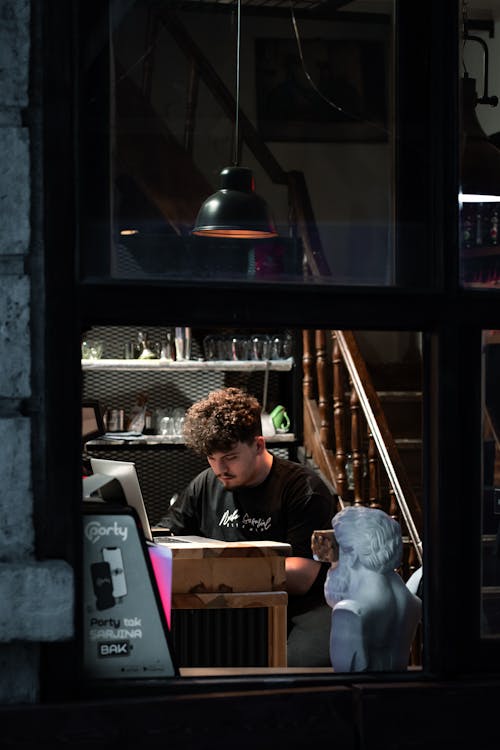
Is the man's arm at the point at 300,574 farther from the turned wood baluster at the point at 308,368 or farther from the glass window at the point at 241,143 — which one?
the turned wood baluster at the point at 308,368

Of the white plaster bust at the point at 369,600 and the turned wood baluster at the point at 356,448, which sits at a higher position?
the turned wood baluster at the point at 356,448

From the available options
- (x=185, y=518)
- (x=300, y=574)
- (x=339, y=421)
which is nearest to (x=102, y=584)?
(x=300, y=574)

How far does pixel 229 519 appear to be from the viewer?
483 cm

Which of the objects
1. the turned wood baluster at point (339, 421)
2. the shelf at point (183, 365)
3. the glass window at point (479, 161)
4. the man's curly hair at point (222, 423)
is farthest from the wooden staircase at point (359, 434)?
the glass window at point (479, 161)

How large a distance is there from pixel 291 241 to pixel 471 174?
478 millimetres

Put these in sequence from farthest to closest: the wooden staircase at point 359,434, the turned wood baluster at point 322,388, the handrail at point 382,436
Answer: the turned wood baluster at point 322,388 < the wooden staircase at point 359,434 < the handrail at point 382,436

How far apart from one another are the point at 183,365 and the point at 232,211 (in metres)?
4.47

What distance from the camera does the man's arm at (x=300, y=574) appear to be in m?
4.43

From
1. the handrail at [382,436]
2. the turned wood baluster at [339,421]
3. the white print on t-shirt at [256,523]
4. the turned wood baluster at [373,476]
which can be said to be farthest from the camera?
the turned wood baluster at [339,421]

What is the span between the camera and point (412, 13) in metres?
2.77

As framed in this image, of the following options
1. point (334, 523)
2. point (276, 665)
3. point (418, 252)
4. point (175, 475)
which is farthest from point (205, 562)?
point (175, 475)

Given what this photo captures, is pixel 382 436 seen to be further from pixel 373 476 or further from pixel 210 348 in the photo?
pixel 210 348

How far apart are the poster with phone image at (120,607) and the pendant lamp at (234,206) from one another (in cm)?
71

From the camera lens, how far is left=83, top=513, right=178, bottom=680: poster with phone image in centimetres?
259
